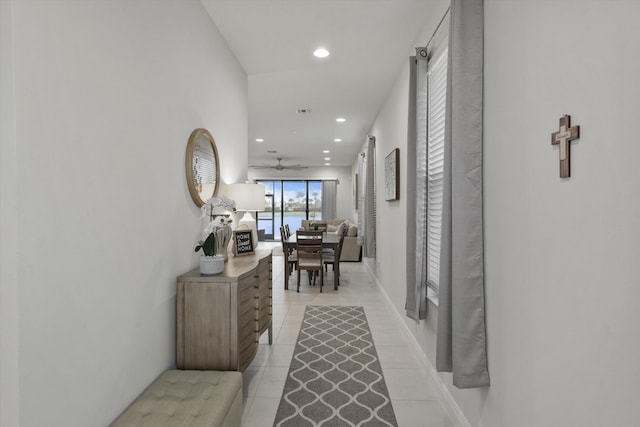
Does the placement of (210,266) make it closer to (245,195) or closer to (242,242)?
(242,242)

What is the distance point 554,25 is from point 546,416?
1360 mm

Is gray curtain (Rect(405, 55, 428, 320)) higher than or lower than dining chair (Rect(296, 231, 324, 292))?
higher

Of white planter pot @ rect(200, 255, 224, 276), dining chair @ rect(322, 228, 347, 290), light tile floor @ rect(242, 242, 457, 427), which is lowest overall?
light tile floor @ rect(242, 242, 457, 427)

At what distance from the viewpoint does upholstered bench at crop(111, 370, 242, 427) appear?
1459 millimetres

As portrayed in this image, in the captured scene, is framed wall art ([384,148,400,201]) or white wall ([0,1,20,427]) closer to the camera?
white wall ([0,1,20,427])

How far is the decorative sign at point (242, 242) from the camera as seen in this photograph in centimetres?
302

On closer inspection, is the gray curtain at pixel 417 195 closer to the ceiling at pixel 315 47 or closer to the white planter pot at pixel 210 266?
the ceiling at pixel 315 47

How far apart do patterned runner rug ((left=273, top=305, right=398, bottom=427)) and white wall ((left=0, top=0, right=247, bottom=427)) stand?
910mm

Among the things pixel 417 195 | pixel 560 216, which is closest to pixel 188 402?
pixel 560 216

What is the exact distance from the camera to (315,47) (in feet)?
10.3

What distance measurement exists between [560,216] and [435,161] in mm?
1479

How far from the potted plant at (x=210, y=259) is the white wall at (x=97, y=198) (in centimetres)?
15

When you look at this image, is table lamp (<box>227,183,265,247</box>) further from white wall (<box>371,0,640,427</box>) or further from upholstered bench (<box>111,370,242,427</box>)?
white wall (<box>371,0,640,427</box>)

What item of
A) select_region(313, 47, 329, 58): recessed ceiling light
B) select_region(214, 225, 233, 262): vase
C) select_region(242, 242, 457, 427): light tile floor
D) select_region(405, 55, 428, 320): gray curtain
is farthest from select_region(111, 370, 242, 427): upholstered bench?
select_region(313, 47, 329, 58): recessed ceiling light
